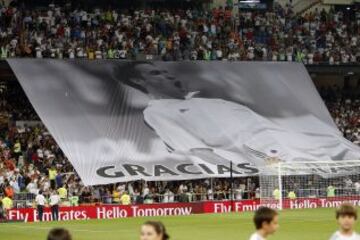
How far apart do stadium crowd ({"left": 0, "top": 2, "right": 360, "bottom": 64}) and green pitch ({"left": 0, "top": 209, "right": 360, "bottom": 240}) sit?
16.9 m

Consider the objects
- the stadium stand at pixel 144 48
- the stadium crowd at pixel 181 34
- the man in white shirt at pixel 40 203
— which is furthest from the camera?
the stadium crowd at pixel 181 34

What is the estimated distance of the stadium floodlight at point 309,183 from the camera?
47531mm

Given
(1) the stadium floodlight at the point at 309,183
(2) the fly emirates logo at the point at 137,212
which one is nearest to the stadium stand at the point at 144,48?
(2) the fly emirates logo at the point at 137,212

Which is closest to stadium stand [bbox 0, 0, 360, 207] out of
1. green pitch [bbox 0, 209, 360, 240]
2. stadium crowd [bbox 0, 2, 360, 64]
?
stadium crowd [bbox 0, 2, 360, 64]

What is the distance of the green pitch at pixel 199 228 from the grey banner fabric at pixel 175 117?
22.5 ft

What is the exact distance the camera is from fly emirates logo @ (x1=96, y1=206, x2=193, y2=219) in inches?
1734

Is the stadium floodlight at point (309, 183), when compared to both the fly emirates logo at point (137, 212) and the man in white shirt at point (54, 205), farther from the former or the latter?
the man in white shirt at point (54, 205)

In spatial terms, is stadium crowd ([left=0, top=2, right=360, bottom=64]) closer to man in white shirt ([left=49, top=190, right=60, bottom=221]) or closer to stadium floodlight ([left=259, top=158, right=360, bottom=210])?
stadium floodlight ([left=259, top=158, right=360, bottom=210])

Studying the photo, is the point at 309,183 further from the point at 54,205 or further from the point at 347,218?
the point at 347,218

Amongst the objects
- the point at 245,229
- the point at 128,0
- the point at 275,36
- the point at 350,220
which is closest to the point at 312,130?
the point at 275,36

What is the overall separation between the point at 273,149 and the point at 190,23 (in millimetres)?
13550

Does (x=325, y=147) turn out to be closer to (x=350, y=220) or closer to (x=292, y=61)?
(x=292, y=61)

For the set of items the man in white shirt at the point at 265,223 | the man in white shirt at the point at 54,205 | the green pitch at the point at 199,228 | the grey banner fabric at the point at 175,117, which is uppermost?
the grey banner fabric at the point at 175,117

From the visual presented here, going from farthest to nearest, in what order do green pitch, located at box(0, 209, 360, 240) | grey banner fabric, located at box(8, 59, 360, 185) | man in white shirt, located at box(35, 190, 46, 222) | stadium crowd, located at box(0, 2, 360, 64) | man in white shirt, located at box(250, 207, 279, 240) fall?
stadium crowd, located at box(0, 2, 360, 64)
grey banner fabric, located at box(8, 59, 360, 185)
man in white shirt, located at box(35, 190, 46, 222)
green pitch, located at box(0, 209, 360, 240)
man in white shirt, located at box(250, 207, 279, 240)
